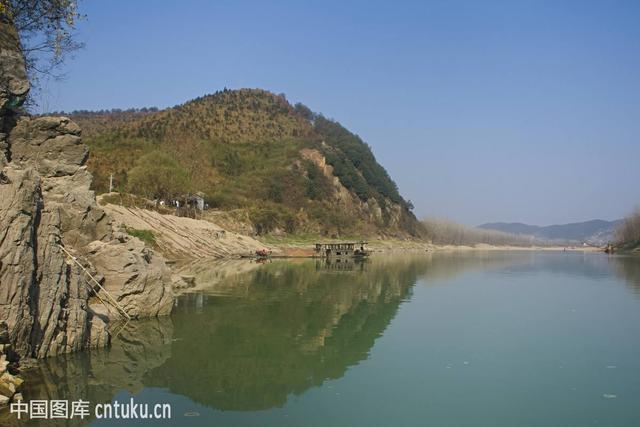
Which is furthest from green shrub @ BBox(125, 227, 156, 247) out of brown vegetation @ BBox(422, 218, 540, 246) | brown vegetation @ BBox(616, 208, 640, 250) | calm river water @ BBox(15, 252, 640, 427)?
brown vegetation @ BBox(422, 218, 540, 246)

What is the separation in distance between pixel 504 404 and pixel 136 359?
857 cm

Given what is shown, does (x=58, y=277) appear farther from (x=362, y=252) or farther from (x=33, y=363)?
(x=362, y=252)

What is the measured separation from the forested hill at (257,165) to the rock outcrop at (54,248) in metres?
43.6

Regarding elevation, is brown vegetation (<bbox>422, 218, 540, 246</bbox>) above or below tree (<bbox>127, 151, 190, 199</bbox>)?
below

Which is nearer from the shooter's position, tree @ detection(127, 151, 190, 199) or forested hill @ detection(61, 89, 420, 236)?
tree @ detection(127, 151, 190, 199)

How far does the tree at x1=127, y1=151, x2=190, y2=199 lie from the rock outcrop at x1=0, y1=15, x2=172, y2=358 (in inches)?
1787

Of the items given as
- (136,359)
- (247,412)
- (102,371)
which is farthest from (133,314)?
(247,412)

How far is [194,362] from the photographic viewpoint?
552 inches

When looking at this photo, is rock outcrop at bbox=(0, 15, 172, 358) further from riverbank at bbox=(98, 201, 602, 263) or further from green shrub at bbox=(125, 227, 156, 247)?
green shrub at bbox=(125, 227, 156, 247)

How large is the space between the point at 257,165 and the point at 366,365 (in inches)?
3749

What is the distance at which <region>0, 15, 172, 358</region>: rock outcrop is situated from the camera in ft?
38.0

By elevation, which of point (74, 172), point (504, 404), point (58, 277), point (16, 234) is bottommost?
point (504, 404)

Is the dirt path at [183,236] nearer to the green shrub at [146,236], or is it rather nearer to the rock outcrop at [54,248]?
the green shrub at [146,236]

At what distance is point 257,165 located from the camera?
10769cm
